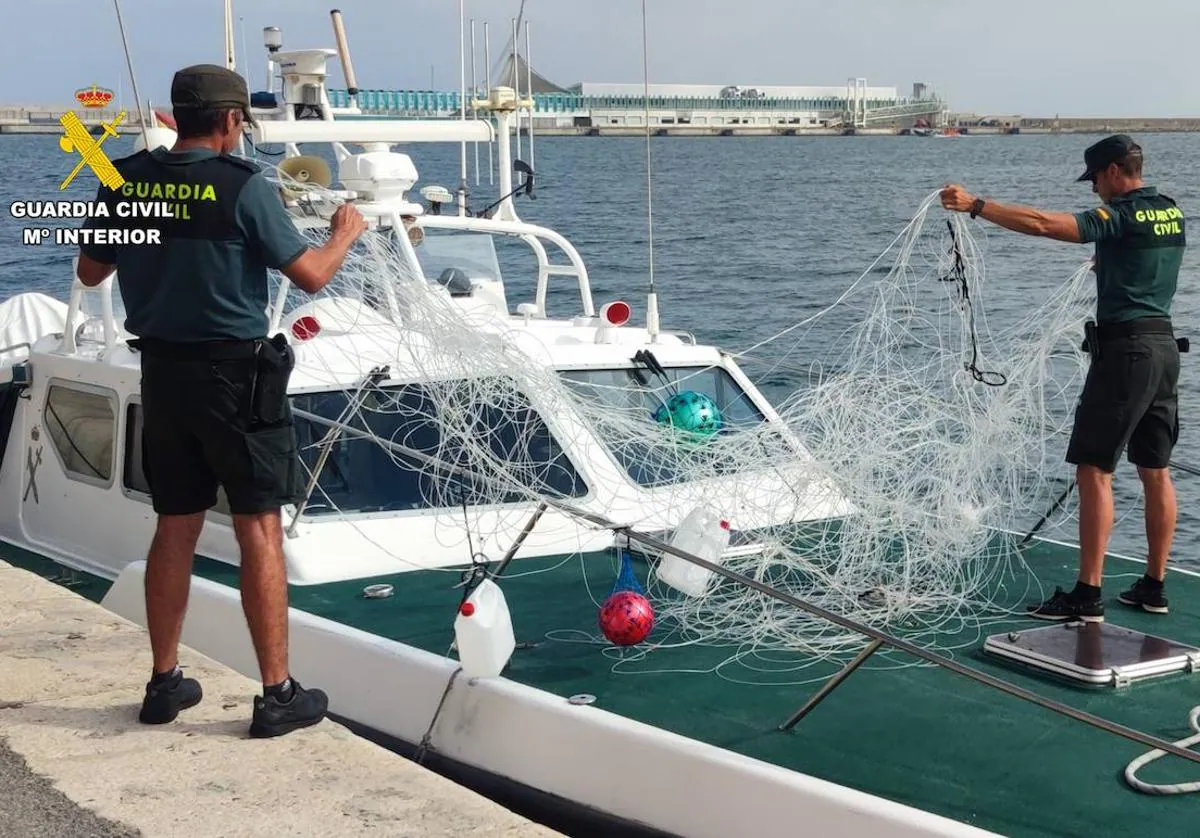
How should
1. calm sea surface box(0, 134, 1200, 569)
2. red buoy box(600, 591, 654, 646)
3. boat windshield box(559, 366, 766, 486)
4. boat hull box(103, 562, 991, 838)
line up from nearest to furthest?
boat hull box(103, 562, 991, 838), red buoy box(600, 591, 654, 646), boat windshield box(559, 366, 766, 486), calm sea surface box(0, 134, 1200, 569)

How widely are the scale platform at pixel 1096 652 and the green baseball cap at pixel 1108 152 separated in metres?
1.52

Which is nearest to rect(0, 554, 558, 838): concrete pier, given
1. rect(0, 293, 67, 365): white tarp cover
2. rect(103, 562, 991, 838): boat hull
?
rect(103, 562, 991, 838): boat hull

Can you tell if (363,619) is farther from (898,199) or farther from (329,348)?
(898,199)

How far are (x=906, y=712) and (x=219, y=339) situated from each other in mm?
2166

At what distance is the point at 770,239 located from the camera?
103 ft

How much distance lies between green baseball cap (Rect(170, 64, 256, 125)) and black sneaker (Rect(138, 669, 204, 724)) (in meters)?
1.55

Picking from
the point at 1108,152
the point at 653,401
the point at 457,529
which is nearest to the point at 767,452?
the point at 653,401

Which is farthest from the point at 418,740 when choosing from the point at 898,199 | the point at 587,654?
the point at 898,199

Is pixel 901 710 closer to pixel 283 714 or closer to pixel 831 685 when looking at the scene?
pixel 831 685

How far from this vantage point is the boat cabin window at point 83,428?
20.5ft

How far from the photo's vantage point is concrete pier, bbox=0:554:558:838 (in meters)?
3.43

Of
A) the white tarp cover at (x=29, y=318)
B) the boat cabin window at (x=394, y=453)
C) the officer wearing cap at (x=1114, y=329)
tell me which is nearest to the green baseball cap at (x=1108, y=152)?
the officer wearing cap at (x=1114, y=329)

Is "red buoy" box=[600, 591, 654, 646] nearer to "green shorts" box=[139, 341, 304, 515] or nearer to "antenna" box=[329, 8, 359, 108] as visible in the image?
"green shorts" box=[139, 341, 304, 515]

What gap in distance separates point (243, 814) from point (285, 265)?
137 cm
